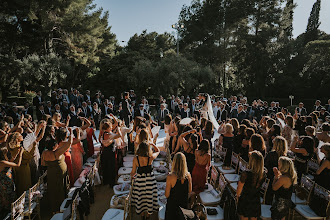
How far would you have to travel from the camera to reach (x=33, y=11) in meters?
16.6

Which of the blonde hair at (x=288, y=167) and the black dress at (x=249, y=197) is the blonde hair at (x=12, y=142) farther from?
the blonde hair at (x=288, y=167)

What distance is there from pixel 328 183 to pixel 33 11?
2010cm

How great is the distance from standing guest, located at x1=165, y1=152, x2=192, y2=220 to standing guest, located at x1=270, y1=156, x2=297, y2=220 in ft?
4.44

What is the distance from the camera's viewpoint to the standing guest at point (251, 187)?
312 cm

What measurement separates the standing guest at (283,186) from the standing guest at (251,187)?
0.84 ft

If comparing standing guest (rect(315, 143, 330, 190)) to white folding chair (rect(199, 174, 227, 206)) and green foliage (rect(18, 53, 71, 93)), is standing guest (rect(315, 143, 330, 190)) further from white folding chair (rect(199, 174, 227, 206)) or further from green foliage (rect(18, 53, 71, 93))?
green foliage (rect(18, 53, 71, 93))

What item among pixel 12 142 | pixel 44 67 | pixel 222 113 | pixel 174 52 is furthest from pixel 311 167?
pixel 174 52

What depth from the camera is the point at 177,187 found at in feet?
10.2

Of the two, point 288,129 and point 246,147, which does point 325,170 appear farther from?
point 288,129

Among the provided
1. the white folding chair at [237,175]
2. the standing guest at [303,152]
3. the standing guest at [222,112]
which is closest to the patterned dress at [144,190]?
the white folding chair at [237,175]

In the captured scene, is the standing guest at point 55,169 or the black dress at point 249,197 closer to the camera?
the black dress at point 249,197

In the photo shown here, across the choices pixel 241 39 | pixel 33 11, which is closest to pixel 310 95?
pixel 241 39

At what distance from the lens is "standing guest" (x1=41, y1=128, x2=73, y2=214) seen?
390 cm

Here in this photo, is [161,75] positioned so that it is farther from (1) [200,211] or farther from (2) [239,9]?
(1) [200,211]
